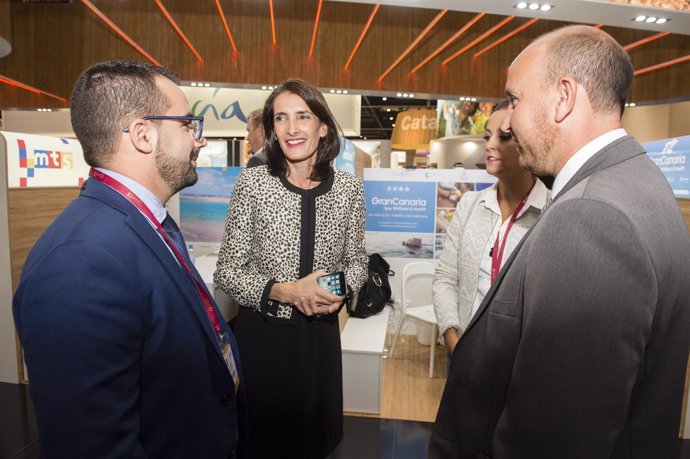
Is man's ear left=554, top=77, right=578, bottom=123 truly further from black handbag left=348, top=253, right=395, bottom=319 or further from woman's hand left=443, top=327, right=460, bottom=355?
black handbag left=348, top=253, right=395, bottom=319

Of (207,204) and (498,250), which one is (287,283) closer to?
(498,250)

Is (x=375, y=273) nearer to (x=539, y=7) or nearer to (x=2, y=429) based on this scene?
(x=539, y=7)

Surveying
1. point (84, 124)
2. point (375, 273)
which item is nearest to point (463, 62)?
point (375, 273)

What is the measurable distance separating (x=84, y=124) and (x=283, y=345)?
1.03 metres

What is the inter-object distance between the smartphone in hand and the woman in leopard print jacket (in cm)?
3

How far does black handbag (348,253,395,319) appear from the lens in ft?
13.8

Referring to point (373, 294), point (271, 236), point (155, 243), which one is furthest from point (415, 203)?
point (155, 243)

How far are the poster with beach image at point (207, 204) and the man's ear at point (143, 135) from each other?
403 centimetres

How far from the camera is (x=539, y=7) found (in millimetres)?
3674

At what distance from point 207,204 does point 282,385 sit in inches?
149

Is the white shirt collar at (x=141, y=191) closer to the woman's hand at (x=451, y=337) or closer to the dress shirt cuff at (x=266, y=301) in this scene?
the dress shirt cuff at (x=266, y=301)

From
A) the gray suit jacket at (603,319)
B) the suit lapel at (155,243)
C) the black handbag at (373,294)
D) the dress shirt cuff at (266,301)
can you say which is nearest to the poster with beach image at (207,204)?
the black handbag at (373,294)

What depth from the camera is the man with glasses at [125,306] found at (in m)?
0.80

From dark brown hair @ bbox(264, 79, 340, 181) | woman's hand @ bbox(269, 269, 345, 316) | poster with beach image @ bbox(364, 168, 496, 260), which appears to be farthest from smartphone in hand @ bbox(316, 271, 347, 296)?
poster with beach image @ bbox(364, 168, 496, 260)
